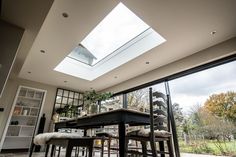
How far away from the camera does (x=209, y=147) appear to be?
2.93m

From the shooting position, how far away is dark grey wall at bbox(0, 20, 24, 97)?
2.10 meters

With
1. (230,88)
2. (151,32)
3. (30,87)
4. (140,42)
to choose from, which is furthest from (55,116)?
(230,88)

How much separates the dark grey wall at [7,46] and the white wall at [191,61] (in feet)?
10.8

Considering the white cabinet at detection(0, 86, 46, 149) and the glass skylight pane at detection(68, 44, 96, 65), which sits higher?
the glass skylight pane at detection(68, 44, 96, 65)

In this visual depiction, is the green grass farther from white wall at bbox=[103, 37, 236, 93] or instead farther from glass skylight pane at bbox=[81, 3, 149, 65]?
glass skylight pane at bbox=[81, 3, 149, 65]

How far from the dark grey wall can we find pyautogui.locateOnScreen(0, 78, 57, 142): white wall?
3.52 metres

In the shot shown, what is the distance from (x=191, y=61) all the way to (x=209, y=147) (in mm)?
1928

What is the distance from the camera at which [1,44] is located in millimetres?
2174

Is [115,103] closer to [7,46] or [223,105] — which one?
[223,105]

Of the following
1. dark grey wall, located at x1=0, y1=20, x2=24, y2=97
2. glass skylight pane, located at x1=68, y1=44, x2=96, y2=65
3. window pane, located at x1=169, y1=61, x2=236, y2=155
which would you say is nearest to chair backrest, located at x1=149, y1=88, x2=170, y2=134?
window pane, located at x1=169, y1=61, x2=236, y2=155

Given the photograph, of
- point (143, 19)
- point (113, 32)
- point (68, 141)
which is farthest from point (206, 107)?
point (68, 141)

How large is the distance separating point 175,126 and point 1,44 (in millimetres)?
3969

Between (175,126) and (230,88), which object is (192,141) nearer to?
(175,126)

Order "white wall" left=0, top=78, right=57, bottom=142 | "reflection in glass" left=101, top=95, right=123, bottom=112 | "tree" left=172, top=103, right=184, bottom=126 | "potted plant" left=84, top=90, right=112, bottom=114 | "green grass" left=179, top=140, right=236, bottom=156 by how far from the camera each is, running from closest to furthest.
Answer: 1. "green grass" left=179, top=140, right=236, bottom=156
2. "potted plant" left=84, top=90, right=112, bottom=114
3. "tree" left=172, top=103, right=184, bottom=126
4. "white wall" left=0, top=78, right=57, bottom=142
5. "reflection in glass" left=101, top=95, right=123, bottom=112
